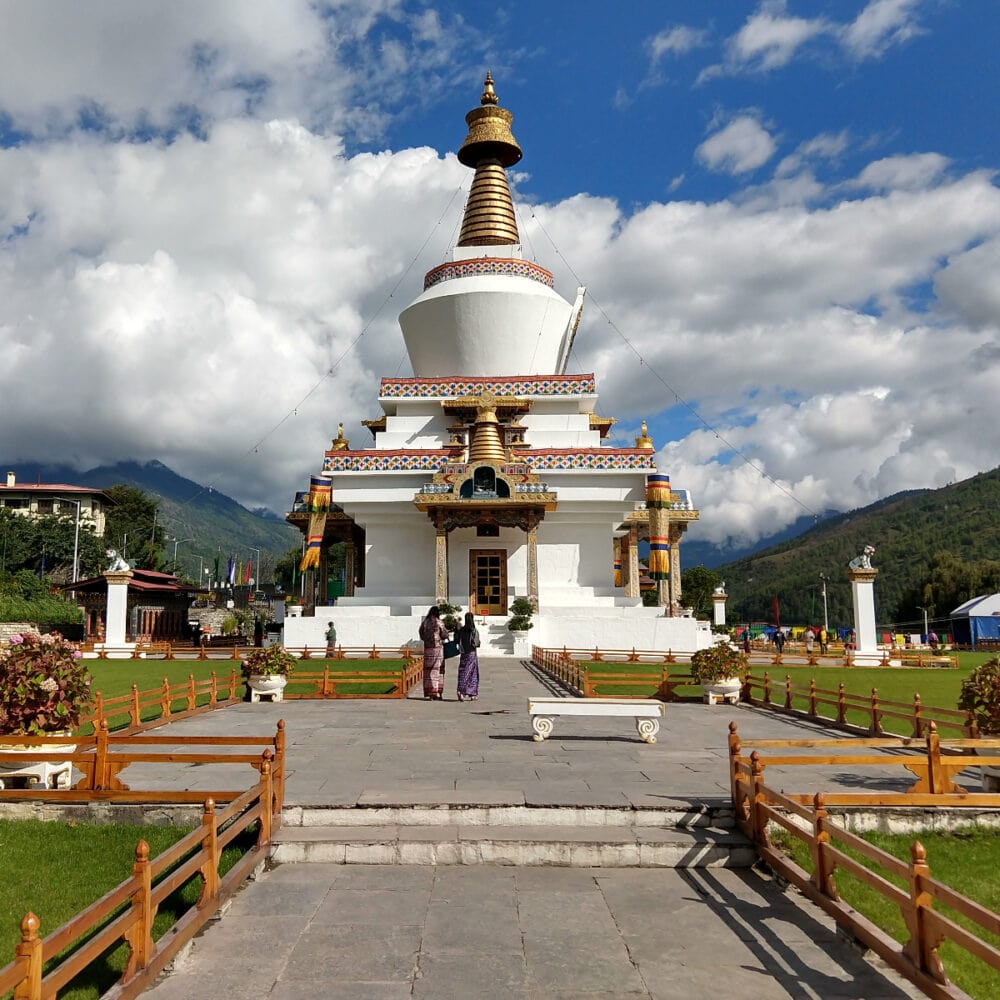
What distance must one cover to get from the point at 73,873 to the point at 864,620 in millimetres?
31013

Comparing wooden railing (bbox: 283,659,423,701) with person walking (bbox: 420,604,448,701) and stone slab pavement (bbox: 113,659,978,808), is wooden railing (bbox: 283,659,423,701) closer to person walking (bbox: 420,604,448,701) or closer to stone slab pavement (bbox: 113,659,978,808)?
person walking (bbox: 420,604,448,701)

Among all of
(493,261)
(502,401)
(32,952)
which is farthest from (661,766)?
(493,261)

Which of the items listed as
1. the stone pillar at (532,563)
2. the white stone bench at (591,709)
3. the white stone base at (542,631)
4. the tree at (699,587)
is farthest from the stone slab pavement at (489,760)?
the tree at (699,587)

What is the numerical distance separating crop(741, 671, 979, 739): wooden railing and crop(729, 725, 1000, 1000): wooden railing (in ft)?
5.47

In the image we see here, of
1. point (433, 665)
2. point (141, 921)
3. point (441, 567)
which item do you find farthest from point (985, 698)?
point (441, 567)

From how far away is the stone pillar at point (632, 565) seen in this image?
35.1 metres

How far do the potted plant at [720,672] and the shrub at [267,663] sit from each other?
9.15 meters

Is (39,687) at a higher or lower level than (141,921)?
higher

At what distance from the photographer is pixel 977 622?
5241cm

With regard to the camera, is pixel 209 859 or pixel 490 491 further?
pixel 490 491

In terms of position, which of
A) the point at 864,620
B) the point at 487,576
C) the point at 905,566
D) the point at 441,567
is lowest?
the point at 864,620

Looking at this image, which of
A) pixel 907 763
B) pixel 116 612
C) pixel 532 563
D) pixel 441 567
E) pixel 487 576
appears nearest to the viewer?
pixel 907 763

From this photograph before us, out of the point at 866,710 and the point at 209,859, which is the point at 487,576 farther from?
the point at 209,859

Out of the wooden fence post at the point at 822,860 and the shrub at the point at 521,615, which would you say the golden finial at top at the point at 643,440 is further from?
the wooden fence post at the point at 822,860
